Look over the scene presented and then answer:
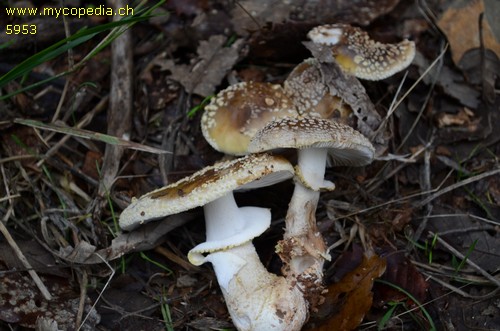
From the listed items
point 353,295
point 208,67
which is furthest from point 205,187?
point 208,67

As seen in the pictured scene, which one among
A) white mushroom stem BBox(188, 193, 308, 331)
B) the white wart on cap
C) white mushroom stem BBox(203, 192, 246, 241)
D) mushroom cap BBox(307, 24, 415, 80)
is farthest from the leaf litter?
→ the white wart on cap

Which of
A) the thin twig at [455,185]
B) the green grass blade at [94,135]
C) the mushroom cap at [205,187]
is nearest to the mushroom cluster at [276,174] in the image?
the mushroom cap at [205,187]

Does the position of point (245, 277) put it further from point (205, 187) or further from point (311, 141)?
Answer: point (311, 141)

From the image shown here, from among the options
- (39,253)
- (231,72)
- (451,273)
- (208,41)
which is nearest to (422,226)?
(451,273)

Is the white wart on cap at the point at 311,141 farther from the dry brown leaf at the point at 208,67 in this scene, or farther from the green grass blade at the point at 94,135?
the dry brown leaf at the point at 208,67

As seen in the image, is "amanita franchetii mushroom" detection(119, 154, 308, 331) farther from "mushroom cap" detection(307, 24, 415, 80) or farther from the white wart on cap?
"mushroom cap" detection(307, 24, 415, 80)

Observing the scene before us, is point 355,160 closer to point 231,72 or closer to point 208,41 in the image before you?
point 231,72
